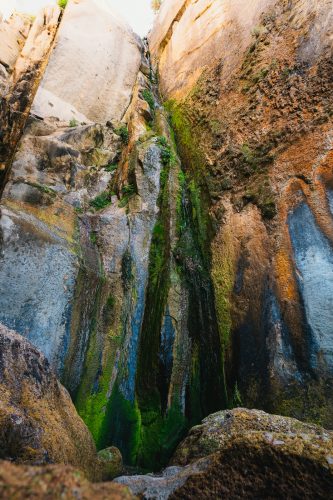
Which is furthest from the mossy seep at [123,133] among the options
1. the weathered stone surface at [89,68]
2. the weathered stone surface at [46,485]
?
the weathered stone surface at [46,485]

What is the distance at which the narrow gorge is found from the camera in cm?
378

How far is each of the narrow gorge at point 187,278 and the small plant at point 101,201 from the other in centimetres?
9

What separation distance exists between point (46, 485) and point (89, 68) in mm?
14334

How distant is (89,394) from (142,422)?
133 cm

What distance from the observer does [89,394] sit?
665cm

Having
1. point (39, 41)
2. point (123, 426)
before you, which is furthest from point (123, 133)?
point (123, 426)

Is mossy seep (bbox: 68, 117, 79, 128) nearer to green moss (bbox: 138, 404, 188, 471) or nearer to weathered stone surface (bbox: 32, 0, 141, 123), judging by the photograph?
weathered stone surface (bbox: 32, 0, 141, 123)

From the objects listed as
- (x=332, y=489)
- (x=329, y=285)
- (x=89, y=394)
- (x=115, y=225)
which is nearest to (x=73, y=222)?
(x=115, y=225)

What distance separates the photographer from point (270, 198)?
766 cm

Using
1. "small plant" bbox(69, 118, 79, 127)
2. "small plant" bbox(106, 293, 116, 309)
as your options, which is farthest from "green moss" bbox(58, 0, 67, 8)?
"small plant" bbox(106, 293, 116, 309)

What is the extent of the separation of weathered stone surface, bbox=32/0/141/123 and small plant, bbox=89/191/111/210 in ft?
12.4

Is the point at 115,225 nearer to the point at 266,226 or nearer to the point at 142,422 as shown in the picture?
the point at 266,226

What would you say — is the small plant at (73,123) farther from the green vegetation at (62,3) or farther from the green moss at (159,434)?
the green moss at (159,434)

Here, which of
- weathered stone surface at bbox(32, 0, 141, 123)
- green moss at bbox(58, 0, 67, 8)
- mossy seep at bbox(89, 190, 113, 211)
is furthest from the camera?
green moss at bbox(58, 0, 67, 8)
